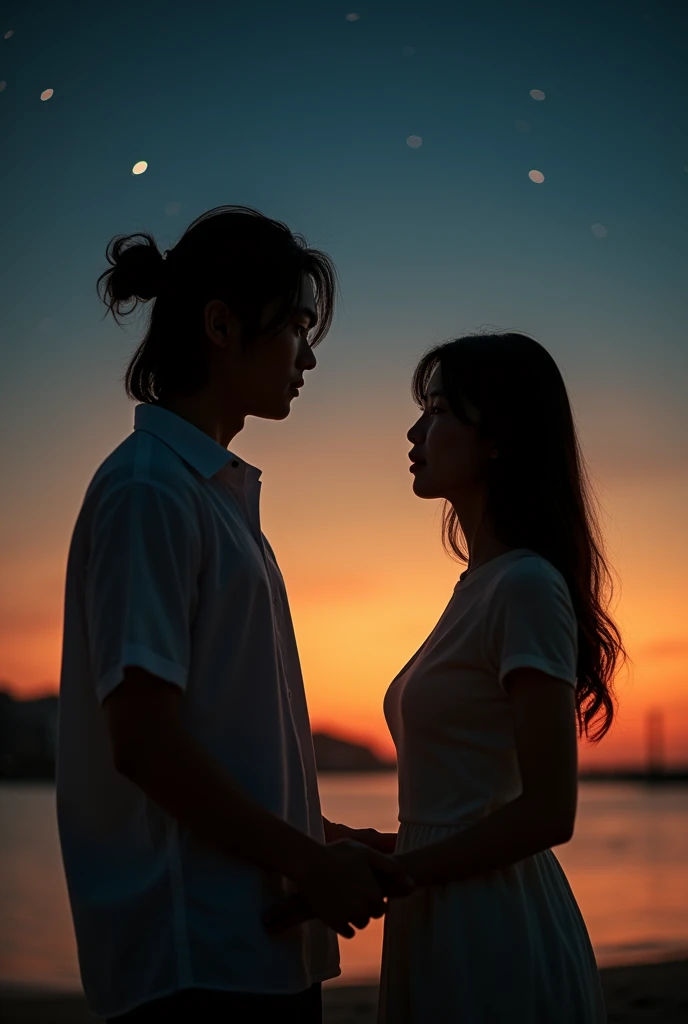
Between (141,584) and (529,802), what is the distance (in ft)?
2.26

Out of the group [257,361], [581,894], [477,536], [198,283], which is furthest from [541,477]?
[581,894]

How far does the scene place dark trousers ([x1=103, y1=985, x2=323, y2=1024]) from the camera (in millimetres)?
1374

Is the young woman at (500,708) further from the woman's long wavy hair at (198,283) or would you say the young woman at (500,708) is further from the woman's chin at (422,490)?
the woman's long wavy hair at (198,283)

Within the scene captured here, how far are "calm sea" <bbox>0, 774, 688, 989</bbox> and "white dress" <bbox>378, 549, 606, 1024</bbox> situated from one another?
18.6 feet

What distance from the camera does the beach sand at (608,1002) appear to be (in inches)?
216

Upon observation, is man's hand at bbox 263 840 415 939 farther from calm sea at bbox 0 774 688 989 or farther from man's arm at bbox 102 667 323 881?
calm sea at bbox 0 774 688 989

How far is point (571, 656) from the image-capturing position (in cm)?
162

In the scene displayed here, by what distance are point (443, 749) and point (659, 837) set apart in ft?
57.7

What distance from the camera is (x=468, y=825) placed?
68.4 inches

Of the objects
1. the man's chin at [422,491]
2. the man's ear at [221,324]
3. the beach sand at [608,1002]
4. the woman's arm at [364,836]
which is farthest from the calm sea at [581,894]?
the man's ear at [221,324]

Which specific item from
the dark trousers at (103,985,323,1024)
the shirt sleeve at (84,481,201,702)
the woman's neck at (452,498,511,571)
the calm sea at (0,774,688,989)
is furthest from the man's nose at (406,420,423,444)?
the calm sea at (0,774,688,989)

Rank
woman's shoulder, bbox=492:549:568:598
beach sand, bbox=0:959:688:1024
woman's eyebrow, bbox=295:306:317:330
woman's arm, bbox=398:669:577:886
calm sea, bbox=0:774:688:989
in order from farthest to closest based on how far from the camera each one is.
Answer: calm sea, bbox=0:774:688:989 → beach sand, bbox=0:959:688:1024 → woman's eyebrow, bbox=295:306:317:330 → woman's shoulder, bbox=492:549:568:598 → woman's arm, bbox=398:669:577:886

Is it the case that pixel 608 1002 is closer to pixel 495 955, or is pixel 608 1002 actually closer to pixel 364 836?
pixel 364 836

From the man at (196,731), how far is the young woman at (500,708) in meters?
0.19
